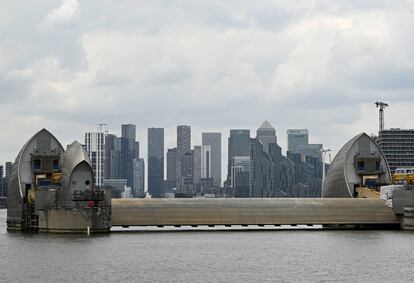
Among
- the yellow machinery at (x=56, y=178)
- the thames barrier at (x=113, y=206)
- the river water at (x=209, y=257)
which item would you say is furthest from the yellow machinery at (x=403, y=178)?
the yellow machinery at (x=56, y=178)

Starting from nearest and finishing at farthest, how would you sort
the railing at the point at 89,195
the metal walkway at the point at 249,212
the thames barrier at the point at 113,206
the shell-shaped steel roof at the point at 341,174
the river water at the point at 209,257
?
1. the river water at the point at 209,257
2. the railing at the point at 89,195
3. the thames barrier at the point at 113,206
4. the metal walkway at the point at 249,212
5. the shell-shaped steel roof at the point at 341,174

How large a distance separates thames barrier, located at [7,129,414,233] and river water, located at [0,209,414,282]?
12.2 feet

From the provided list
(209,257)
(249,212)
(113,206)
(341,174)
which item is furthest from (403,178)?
(209,257)

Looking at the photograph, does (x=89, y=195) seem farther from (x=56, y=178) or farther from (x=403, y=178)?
(x=403, y=178)

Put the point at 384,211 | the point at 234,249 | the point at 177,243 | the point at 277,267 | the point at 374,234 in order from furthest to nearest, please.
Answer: the point at 384,211 → the point at 374,234 → the point at 177,243 → the point at 234,249 → the point at 277,267

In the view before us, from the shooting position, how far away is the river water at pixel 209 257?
74750mm

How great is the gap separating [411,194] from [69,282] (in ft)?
220

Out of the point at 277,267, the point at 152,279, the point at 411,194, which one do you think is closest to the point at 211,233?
the point at 411,194

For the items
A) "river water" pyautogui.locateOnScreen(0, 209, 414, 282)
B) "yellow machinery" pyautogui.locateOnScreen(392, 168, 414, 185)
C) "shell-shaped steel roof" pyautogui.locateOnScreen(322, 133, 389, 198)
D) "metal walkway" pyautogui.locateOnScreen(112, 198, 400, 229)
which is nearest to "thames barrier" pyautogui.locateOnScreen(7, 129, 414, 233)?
"metal walkway" pyautogui.locateOnScreen(112, 198, 400, 229)

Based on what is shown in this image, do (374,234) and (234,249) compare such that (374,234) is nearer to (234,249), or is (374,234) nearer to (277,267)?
(234,249)

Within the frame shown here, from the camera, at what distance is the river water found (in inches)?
2943

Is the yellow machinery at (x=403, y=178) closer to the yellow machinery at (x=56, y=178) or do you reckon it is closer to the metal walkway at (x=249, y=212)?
the metal walkway at (x=249, y=212)

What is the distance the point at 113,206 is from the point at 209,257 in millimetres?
39346

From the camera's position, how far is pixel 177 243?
10719cm
